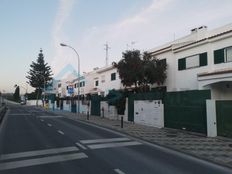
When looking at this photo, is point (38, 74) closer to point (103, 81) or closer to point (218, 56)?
point (103, 81)

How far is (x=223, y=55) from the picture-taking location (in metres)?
25.4

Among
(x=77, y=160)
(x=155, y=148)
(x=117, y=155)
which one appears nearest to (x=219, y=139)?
(x=155, y=148)

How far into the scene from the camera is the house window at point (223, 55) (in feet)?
81.9

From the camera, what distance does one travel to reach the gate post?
691 inches

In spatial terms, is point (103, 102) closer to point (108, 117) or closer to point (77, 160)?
point (108, 117)

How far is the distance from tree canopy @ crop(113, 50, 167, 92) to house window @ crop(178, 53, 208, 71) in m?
2.42

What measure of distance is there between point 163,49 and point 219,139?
18338mm

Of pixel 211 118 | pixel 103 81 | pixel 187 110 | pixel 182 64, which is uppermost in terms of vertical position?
pixel 103 81

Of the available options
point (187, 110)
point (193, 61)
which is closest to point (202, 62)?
point (193, 61)

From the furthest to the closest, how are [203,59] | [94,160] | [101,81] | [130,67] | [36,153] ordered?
[101,81], [130,67], [203,59], [36,153], [94,160]

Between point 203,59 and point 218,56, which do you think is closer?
point 218,56

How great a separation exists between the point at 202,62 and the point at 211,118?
1110cm

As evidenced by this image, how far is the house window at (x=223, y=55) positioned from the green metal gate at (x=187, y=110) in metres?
6.13

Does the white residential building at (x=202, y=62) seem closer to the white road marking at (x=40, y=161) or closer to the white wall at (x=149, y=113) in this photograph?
the white wall at (x=149, y=113)
